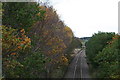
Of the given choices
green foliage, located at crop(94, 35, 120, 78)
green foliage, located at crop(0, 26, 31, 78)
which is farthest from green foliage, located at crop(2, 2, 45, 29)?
green foliage, located at crop(94, 35, 120, 78)

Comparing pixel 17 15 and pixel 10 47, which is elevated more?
pixel 17 15

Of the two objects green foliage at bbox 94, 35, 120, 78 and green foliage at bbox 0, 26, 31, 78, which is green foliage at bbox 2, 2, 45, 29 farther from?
green foliage at bbox 94, 35, 120, 78

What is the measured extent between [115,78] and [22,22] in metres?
9.89

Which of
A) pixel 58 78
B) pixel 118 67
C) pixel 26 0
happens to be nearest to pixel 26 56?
pixel 26 0

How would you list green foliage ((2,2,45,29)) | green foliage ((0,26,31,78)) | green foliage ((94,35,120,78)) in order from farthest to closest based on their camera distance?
green foliage ((94,35,120,78)) < green foliage ((2,2,45,29)) < green foliage ((0,26,31,78))

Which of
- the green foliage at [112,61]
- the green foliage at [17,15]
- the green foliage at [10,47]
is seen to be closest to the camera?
the green foliage at [10,47]

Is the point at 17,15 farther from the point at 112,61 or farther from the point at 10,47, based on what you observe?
the point at 112,61

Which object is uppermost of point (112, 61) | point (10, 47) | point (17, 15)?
point (17, 15)

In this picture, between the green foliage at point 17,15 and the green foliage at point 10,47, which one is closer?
the green foliage at point 10,47

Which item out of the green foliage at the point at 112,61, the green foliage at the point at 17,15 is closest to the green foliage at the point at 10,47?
the green foliage at the point at 17,15

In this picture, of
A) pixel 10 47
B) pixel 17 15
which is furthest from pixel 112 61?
pixel 10 47

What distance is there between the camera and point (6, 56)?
10766mm

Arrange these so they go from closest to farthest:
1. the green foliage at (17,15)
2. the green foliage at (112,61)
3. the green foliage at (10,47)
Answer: the green foliage at (10,47)
the green foliage at (17,15)
the green foliage at (112,61)

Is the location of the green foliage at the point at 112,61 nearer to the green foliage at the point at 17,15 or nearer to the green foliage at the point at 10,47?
the green foliage at the point at 17,15
